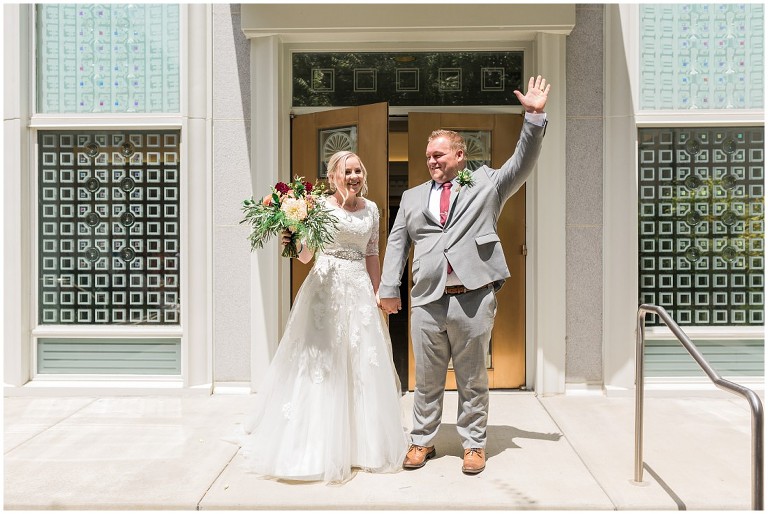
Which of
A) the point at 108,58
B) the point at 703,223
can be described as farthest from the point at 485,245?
the point at 108,58

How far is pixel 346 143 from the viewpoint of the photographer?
20.2 ft

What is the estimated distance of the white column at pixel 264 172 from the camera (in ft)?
20.0

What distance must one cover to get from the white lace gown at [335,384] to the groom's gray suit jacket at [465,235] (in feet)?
0.91

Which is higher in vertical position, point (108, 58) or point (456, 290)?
point (108, 58)

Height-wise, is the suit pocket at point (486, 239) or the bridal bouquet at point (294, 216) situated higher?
the bridal bouquet at point (294, 216)

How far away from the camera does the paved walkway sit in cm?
368

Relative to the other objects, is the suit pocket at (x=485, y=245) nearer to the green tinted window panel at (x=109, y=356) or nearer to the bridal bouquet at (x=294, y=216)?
the bridal bouquet at (x=294, y=216)

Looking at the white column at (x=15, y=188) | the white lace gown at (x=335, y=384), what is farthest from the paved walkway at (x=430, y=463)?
the white column at (x=15, y=188)

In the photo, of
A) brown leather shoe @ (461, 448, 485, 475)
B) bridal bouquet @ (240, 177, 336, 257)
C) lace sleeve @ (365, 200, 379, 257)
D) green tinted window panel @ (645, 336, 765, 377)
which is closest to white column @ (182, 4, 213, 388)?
bridal bouquet @ (240, 177, 336, 257)

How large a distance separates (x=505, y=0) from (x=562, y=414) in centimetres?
372

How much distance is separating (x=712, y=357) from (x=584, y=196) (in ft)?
6.66

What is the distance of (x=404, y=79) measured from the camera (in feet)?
20.8

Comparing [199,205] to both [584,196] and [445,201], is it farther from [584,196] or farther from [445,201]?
[584,196]

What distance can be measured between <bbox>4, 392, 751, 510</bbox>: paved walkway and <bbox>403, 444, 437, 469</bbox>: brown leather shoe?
0.08m
